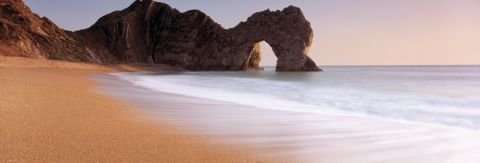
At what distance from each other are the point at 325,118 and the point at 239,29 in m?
71.0

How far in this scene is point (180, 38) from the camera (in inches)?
3396

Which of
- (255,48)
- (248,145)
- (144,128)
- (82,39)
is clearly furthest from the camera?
(255,48)

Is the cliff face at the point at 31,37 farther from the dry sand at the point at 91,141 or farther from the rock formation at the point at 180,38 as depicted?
the dry sand at the point at 91,141

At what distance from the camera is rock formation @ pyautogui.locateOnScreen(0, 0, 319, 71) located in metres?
68.8

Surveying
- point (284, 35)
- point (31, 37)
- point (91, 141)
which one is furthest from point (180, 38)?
point (91, 141)

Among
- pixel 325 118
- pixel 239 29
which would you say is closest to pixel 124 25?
pixel 239 29

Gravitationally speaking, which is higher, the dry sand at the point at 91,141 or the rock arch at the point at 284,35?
the rock arch at the point at 284,35

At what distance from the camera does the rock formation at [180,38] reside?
68.8 m

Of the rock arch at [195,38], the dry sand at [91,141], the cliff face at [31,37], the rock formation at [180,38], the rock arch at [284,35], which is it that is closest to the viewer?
the dry sand at [91,141]

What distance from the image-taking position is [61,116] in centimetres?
607

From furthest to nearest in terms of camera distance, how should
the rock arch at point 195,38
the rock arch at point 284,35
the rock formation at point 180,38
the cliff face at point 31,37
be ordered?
the rock arch at point 195,38
the rock arch at point 284,35
the rock formation at point 180,38
the cliff face at point 31,37

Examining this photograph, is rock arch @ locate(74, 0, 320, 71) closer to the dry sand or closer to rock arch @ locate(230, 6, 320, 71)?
rock arch @ locate(230, 6, 320, 71)

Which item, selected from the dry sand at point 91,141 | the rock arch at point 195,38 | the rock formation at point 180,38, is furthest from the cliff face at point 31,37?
the dry sand at point 91,141

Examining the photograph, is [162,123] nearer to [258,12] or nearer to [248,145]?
[248,145]
